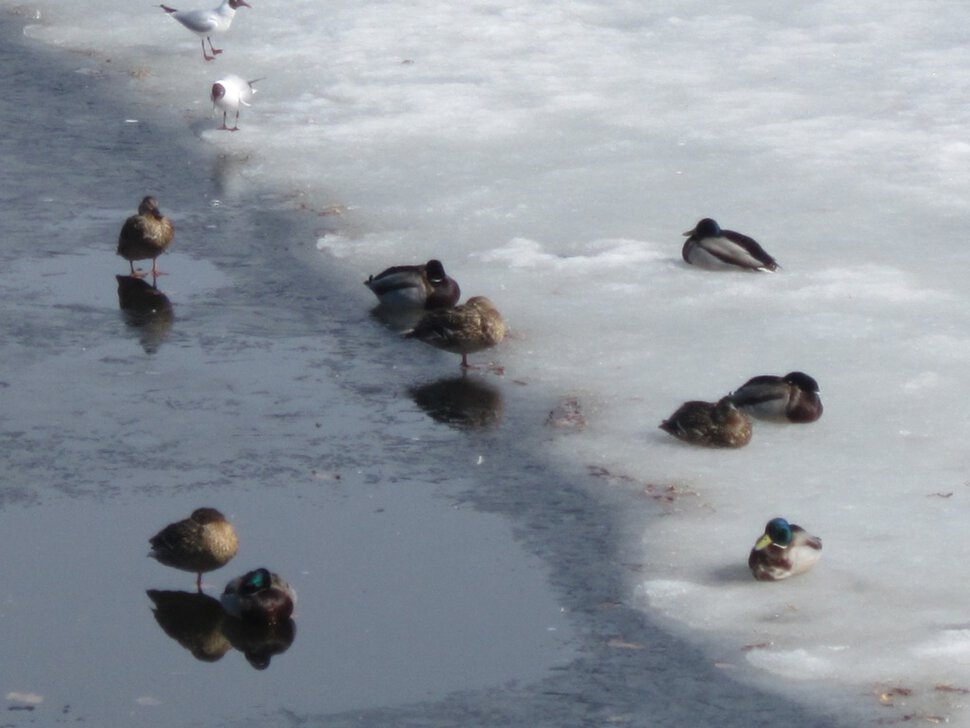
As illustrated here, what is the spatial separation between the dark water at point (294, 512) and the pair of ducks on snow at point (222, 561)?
0.33ft

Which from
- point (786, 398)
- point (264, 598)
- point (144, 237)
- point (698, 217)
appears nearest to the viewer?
point (264, 598)

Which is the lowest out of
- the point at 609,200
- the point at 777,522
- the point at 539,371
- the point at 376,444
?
the point at 777,522

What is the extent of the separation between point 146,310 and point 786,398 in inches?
163

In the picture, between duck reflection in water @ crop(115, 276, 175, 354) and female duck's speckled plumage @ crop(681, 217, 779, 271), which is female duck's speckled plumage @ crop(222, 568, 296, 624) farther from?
female duck's speckled plumage @ crop(681, 217, 779, 271)

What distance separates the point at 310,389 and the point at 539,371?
1.33m

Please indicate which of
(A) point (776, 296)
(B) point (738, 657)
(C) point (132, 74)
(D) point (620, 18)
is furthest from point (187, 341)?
(D) point (620, 18)

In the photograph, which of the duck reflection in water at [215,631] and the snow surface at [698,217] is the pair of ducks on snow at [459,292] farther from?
the duck reflection in water at [215,631]

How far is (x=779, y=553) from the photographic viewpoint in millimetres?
6730

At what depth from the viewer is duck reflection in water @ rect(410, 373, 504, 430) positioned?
864 cm

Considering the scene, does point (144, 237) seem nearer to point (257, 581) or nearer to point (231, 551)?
point (231, 551)

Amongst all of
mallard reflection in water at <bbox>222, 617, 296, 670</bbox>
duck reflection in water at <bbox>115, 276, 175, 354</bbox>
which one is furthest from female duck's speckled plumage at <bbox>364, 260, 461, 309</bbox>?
mallard reflection in water at <bbox>222, 617, 296, 670</bbox>

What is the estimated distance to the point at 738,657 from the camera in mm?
6340

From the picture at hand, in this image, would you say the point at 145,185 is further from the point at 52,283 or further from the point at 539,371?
the point at 539,371

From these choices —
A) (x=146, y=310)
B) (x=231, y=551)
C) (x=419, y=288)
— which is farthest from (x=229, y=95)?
(x=231, y=551)
